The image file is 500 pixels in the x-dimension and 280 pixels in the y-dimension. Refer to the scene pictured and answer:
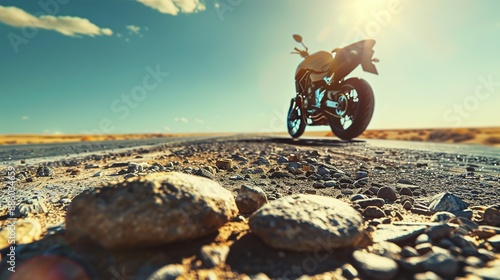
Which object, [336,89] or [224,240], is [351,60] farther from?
[224,240]

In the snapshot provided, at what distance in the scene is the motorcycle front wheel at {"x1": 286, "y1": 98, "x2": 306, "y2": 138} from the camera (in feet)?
38.6

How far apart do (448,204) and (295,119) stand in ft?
32.9

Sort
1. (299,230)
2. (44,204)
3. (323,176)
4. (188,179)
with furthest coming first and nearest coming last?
(323,176) → (44,204) → (188,179) → (299,230)

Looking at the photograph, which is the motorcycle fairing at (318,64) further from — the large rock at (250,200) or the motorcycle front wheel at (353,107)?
the large rock at (250,200)

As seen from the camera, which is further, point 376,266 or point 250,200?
point 250,200

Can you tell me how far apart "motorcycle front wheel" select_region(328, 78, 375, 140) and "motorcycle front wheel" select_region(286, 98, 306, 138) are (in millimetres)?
2942

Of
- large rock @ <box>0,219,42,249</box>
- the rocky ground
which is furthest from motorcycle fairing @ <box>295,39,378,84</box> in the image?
large rock @ <box>0,219,42,249</box>

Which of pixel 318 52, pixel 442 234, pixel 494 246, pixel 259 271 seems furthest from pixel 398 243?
pixel 318 52

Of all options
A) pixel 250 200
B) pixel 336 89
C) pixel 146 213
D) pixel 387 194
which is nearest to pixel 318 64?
pixel 336 89

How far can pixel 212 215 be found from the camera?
181 cm

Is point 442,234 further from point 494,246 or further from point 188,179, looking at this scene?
point 188,179

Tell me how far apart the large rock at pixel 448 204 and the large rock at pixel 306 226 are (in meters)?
1.17

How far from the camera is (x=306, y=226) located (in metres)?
1.67

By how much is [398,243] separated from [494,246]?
0.60 m
